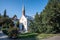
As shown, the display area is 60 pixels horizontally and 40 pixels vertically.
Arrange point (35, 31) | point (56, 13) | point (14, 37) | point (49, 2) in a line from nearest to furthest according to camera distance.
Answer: point (14, 37) → point (56, 13) → point (49, 2) → point (35, 31)

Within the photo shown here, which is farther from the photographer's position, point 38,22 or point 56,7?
point 38,22

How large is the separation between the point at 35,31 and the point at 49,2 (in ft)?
30.5

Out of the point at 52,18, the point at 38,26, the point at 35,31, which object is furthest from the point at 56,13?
the point at 35,31

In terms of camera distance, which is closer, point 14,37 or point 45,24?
point 14,37

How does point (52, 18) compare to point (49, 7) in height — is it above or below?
below

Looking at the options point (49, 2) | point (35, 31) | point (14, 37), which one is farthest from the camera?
point (35, 31)

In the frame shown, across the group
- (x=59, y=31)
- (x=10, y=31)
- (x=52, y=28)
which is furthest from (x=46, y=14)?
(x=10, y=31)

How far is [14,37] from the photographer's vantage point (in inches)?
961

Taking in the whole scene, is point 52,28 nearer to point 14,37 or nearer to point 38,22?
point 38,22

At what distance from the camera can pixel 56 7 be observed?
32.5m

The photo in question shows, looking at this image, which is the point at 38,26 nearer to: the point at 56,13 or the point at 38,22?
the point at 38,22

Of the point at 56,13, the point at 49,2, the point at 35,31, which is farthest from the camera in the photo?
the point at 35,31

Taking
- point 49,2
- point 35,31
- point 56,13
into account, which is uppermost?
point 49,2

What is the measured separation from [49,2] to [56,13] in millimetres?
4029
